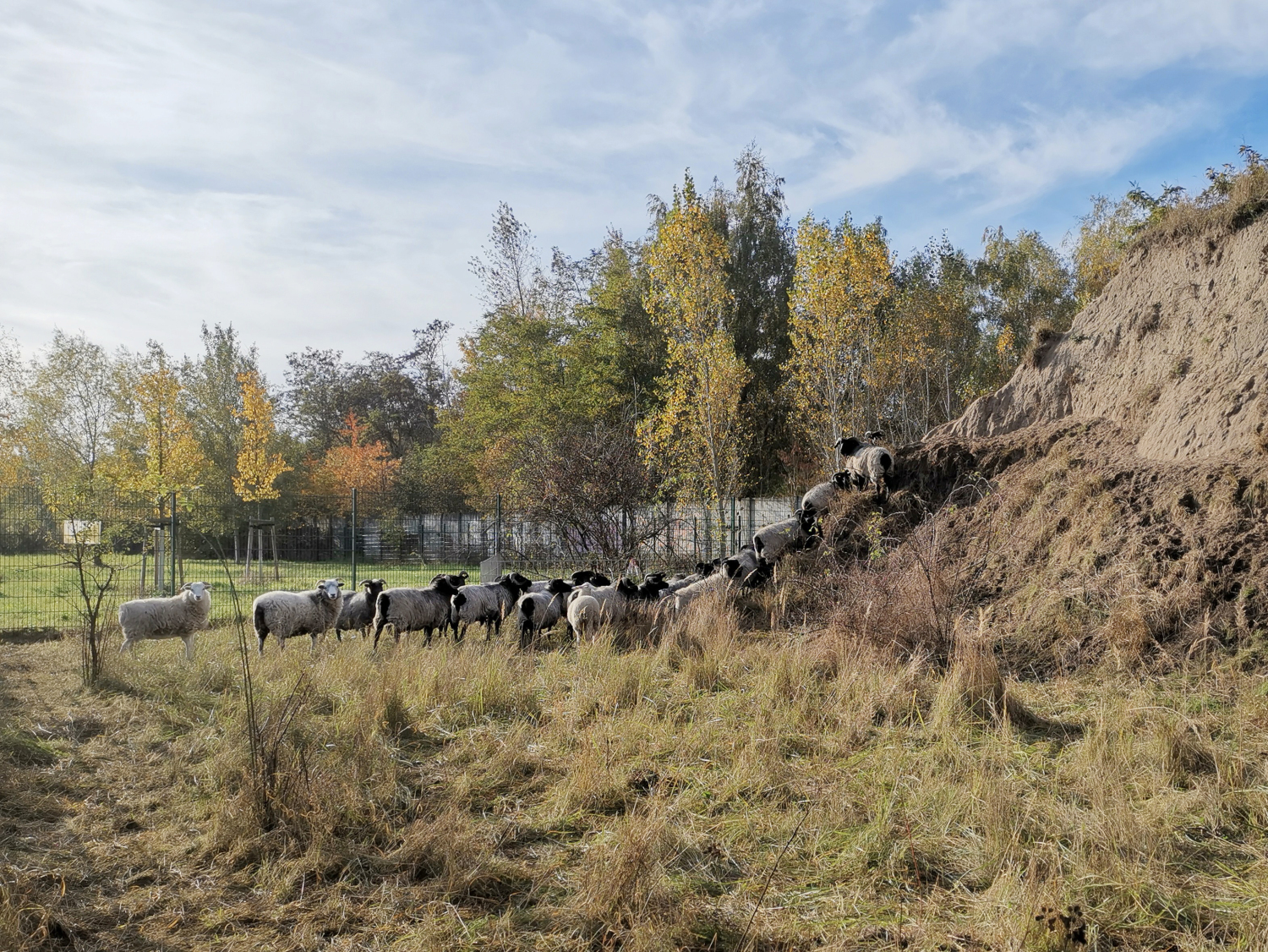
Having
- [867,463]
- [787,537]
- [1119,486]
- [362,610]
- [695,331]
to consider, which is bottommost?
[362,610]

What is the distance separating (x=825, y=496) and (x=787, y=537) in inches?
38.6

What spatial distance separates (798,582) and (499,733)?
621 cm

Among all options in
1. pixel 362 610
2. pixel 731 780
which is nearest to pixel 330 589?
pixel 362 610

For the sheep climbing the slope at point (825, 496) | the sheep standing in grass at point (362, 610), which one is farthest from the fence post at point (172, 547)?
the sheep climbing the slope at point (825, 496)

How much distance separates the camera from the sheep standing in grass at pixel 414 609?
10711 millimetres

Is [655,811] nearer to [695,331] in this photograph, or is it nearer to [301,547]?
[695,331]

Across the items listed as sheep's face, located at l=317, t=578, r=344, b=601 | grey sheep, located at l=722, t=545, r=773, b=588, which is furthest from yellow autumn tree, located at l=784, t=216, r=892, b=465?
sheep's face, located at l=317, t=578, r=344, b=601

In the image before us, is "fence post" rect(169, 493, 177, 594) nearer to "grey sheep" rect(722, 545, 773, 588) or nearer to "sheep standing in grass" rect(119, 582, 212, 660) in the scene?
"sheep standing in grass" rect(119, 582, 212, 660)

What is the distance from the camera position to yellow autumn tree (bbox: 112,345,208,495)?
24.9 metres

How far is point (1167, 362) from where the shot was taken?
11156mm

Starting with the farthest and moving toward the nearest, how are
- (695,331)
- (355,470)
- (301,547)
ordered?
(355,470) < (301,547) < (695,331)

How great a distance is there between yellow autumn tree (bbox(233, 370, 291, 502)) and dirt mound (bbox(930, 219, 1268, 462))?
24.0 meters

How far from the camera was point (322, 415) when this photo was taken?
2283 inches

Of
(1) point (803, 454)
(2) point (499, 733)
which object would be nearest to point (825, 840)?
(2) point (499, 733)
